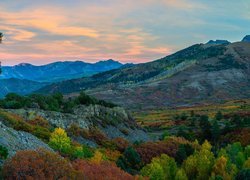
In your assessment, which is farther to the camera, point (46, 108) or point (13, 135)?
point (46, 108)

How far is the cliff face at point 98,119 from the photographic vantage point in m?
72.8

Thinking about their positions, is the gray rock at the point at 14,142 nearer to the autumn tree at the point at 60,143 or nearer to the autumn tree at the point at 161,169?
the autumn tree at the point at 60,143

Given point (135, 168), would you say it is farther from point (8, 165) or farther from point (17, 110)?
point (8, 165)

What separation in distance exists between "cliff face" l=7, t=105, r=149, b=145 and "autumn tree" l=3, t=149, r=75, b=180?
45.2 m

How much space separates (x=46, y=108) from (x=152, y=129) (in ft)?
215

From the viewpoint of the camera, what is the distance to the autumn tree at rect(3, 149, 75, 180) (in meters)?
23.9

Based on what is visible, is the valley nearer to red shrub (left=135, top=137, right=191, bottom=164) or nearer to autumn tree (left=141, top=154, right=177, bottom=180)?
autumn tree (left=141, top=154, right=177, bottom=180)

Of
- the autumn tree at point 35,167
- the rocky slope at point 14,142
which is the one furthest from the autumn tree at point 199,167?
the autumn tree at point 35,167

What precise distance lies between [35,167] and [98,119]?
217 ft

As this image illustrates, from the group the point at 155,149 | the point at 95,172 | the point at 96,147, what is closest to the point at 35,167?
the point at 95,172

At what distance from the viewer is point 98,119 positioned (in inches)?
3563

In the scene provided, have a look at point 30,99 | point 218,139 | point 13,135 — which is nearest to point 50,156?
point 13,135

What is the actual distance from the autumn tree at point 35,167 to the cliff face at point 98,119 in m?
45.2

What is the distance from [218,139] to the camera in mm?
102625
